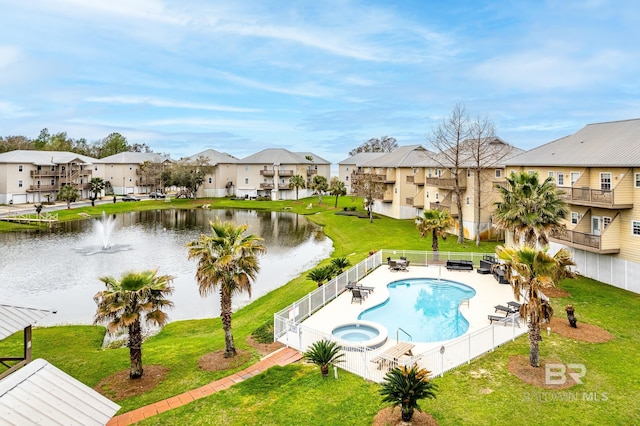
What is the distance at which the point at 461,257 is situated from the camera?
113 ft

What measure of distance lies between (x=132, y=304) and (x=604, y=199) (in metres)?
27.2

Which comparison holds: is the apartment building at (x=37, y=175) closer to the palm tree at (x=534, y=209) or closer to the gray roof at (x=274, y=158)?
the gray roof at (x=274, y=158)

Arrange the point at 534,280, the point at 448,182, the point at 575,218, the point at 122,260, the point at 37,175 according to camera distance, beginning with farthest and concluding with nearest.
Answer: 1. the point at 37,175
2. the point at 448,182
3. the point at 122,260
4. the point at 575,218
5. the point at 534,280

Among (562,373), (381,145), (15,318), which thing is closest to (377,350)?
(562,373)

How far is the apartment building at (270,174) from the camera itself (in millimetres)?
93438

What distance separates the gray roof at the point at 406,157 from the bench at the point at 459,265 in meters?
27.6

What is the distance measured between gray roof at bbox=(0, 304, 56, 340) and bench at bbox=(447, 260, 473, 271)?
87.3 ft

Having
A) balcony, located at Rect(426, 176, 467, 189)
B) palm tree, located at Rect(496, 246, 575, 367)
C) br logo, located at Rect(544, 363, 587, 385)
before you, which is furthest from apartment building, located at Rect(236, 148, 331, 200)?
br logo, located at Rect(544, 363, 587, 385)

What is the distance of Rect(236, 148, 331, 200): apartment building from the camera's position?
93438mm

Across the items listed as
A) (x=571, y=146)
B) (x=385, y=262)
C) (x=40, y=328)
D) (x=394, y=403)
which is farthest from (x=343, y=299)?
(x=571, y=146)

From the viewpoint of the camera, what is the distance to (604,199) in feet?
87.3

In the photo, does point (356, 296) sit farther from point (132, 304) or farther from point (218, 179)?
point (218, 179)

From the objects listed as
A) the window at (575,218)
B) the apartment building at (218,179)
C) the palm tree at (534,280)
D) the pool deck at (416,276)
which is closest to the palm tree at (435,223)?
the pool deck at (416,276)

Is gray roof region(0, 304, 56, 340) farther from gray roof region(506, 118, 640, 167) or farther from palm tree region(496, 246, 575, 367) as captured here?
gray roof region(506, 118, 640, 167)
